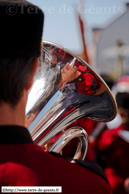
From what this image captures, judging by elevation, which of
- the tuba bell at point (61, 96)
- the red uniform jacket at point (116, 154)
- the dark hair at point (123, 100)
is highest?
the tuba bell at point (61, 96)

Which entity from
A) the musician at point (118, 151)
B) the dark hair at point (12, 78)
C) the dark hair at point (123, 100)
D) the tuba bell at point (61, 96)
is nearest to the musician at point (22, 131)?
the dark hair at point (12, 78)

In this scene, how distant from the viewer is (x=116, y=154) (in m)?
2.31

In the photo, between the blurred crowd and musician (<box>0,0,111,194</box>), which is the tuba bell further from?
the blurred crowd

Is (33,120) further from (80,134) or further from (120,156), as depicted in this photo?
(120,156)

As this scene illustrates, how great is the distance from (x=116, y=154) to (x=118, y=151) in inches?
1.3

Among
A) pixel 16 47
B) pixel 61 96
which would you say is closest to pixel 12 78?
pixel 16 47

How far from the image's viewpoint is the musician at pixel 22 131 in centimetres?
61

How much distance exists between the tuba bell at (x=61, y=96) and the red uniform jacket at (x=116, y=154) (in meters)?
1.18

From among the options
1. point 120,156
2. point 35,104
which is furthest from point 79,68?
point 120,156

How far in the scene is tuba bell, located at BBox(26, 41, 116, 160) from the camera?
3.53ft

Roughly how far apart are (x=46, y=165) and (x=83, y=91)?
0.59m

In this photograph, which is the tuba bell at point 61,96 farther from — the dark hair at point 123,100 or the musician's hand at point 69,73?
the dark hair at point 123,100

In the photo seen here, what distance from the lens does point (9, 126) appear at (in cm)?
64

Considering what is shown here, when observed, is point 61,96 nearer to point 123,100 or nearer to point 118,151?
point 118,151
